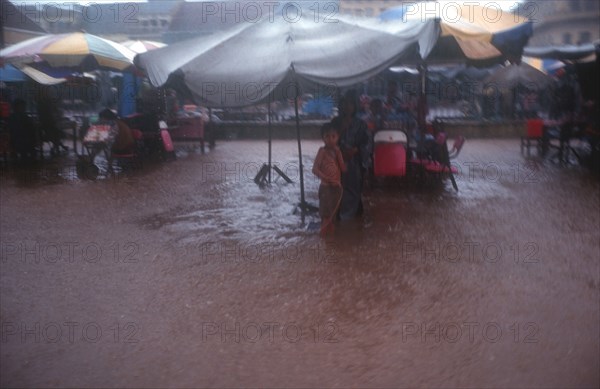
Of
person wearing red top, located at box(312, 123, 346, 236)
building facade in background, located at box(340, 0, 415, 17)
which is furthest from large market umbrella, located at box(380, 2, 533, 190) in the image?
building facade in background, located at box(340, 0, 415, 17)

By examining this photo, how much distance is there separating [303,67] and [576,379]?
4102 mm

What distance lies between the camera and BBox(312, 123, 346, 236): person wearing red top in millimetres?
6355

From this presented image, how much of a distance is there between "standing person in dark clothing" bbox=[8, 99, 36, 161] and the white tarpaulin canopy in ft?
22.7

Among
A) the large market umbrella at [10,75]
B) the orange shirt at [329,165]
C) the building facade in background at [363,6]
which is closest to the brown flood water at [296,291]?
the orange shirt at [329,165]

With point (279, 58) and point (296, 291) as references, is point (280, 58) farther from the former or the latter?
point (296, 291)

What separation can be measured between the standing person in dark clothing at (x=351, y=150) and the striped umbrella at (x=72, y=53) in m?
6.96

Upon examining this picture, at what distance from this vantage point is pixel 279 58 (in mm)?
6176

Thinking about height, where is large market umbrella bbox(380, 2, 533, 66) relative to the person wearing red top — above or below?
above

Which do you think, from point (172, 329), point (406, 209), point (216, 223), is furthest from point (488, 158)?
point (172, 329)

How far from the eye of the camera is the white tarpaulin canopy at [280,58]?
5.98m

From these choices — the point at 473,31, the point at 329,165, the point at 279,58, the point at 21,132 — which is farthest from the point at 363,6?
the point at 329,165

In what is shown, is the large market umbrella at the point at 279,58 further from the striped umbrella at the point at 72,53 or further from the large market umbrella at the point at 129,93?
the large market umbrella at the point at 129,93

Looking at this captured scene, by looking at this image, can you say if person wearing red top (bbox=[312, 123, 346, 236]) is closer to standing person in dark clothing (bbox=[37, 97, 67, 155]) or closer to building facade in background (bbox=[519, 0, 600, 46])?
standing person in dark clothing (bbox=[37, 97, 67, 155])

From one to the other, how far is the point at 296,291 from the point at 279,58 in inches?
111
